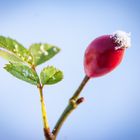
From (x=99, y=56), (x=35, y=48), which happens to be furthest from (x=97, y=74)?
(x=35, y=48)

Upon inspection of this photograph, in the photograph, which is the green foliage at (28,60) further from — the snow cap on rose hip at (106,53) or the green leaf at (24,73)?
the snow cap on rose hip at (106,53)

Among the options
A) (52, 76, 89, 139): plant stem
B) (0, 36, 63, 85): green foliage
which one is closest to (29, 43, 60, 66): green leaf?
(0, 36, 63, 85): green foliage

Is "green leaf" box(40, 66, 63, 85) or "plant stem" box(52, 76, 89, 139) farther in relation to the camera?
"green leaf" box(40, 66, 63, 85)

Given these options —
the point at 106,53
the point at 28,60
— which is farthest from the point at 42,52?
the point at 106,53

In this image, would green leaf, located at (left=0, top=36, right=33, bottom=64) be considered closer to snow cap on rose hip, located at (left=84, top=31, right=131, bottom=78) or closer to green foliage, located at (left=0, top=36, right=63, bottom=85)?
green foliage, located at (left=0, top=36, right=63, bottom=85)

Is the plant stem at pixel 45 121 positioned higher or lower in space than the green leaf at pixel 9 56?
lower

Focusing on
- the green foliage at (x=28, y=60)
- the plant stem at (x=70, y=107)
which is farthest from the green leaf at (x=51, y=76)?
the plant stem at (x=70, y=107)
